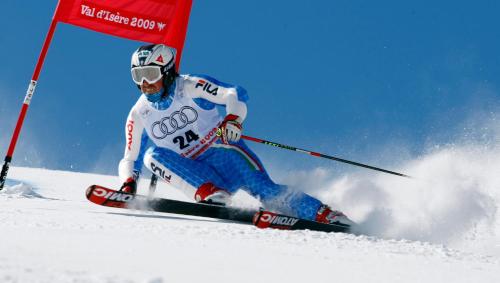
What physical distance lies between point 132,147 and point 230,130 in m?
1.16

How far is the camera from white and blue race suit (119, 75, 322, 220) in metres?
5.34

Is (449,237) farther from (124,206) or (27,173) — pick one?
(27,173)

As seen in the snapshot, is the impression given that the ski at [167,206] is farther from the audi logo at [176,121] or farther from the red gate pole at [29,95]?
the red gate pole at [29,95]

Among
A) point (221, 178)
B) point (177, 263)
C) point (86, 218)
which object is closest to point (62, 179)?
point (221, 178)

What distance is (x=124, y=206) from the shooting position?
501cm

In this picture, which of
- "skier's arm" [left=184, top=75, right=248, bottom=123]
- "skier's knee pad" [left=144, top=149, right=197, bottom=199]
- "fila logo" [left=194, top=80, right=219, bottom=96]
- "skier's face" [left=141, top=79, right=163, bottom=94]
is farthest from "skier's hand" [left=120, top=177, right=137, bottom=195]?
"fila logo" [left=194, top=80, right=219, bottom=96]

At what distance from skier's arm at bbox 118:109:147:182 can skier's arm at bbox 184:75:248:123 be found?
0.63 metres

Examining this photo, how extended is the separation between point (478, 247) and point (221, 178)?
2.30m

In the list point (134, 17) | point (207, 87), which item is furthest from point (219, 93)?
point (134, 17)

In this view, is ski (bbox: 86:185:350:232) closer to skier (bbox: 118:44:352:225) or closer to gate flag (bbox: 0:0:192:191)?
skier (bbox: 118:44:352:225)

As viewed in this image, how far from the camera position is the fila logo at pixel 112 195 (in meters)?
4.89

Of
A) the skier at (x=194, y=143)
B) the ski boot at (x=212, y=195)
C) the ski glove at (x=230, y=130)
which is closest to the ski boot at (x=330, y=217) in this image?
the skier at (x=194, y=143)

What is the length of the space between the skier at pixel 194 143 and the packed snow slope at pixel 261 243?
286 mm

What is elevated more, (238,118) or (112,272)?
(238,118)
